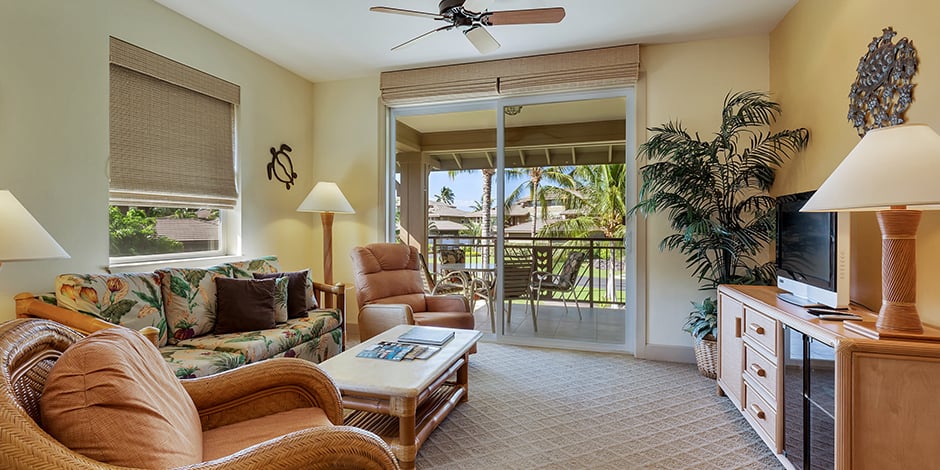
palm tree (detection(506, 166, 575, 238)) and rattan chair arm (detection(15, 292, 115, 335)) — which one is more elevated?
palm tree (detection(506, 166, 575, 238))

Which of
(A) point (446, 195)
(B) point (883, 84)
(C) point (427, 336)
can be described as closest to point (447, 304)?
(C) point (427, 336)

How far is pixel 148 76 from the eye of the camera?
9.61 feet

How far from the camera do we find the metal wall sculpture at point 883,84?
1.88 meters

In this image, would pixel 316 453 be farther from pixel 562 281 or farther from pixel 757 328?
pixel 562 281

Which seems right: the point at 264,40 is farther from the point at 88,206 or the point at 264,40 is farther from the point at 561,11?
the point at 561,11

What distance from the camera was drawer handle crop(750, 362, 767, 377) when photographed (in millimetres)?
2145

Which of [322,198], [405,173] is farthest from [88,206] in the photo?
[405,173]

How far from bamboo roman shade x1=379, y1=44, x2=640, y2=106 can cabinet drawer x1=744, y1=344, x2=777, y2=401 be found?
2327 millimetres

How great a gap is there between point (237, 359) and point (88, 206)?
1.31 meters

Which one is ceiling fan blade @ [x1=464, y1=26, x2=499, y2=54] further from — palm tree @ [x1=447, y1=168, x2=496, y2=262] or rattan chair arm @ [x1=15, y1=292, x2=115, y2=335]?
rattan chair arm @ [x1=15, y1=292, x2=115, y2=335]

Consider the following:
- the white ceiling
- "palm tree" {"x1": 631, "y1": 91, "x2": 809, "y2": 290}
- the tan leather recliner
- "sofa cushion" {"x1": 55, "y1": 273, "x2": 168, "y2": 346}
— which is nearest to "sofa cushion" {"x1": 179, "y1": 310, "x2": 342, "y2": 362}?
"sofa cushion" {"x1": 55, "y1": 273, "x2": 168, "y2": 346}

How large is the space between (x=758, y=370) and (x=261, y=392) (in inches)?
89.8

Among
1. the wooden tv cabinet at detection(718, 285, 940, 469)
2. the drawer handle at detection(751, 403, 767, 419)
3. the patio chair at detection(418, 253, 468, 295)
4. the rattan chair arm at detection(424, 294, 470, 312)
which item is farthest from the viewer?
the patio chair at detection(418, 253, 468, 295)

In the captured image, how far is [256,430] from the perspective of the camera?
143 centimetres
